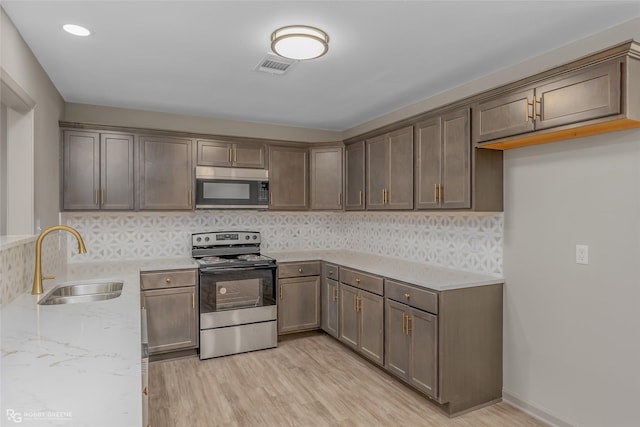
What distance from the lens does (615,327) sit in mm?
2246

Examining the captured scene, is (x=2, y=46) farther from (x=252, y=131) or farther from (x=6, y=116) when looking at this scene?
(x=252, y=131)

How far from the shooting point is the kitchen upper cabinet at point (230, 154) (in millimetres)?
4020

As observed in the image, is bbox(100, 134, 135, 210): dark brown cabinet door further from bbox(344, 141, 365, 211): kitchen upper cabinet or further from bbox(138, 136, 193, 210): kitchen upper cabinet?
bbox(344, 141, 365, 211): kitchen upper cabinet

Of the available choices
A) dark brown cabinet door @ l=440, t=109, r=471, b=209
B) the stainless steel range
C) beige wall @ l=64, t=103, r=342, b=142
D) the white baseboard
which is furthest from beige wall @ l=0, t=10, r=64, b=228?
the white baseboard

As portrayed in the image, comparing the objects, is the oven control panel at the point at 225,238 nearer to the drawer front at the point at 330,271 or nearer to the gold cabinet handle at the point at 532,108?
the drawer front at the point at 330,271

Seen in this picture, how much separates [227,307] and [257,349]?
1.76ft

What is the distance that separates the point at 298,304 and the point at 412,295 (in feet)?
5.23

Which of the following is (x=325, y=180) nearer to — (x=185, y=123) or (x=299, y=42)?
(x=185, y=123)

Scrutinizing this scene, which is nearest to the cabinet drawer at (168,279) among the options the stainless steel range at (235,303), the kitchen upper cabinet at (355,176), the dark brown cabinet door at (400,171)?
the stainless steel range at (235,303)

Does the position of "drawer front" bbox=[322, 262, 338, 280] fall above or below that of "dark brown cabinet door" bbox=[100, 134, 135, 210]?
below

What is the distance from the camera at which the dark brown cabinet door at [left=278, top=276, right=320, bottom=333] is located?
4.09m

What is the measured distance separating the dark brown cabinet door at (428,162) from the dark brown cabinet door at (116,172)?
269 centimetres

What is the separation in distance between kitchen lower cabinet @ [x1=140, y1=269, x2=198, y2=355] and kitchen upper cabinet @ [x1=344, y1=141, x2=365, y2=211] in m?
1.81

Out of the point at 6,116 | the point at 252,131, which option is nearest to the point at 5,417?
the point at 6,116
